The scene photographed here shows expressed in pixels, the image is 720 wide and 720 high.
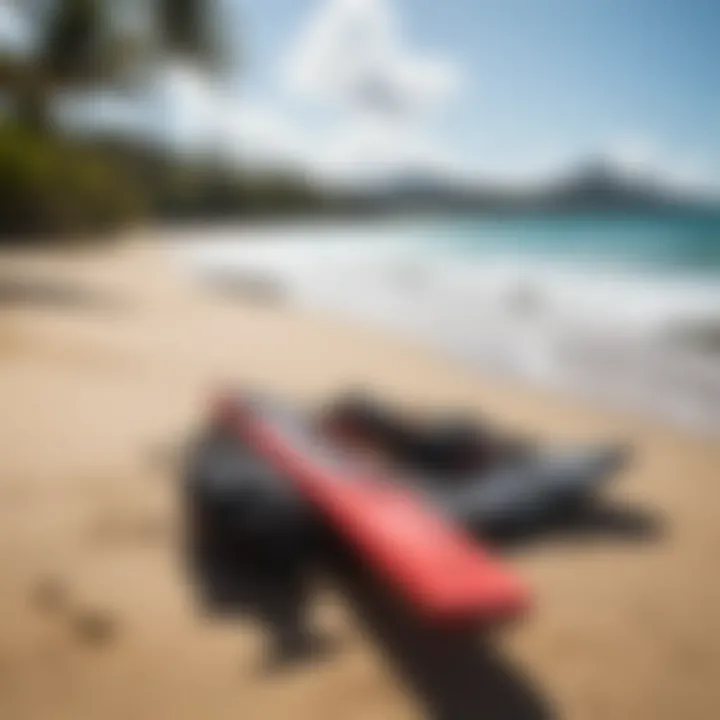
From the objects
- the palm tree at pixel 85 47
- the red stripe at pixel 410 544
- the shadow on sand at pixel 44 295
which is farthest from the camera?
the shadow on sand at pixel 44 295

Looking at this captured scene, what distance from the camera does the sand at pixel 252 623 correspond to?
996 millimetres

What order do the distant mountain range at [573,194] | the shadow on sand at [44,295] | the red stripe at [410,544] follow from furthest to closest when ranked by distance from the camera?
the shadow on sand at [44,295] → the distant mountain range at [573,194] → the red stripe at [410,544]

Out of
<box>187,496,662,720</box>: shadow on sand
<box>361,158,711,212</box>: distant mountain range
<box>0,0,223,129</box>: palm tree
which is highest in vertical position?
<box>0,0,223,129</box>: palm tree

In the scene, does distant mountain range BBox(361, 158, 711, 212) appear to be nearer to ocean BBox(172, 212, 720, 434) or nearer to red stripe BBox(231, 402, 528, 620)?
ocean BBox(172, 212, 720, 434)

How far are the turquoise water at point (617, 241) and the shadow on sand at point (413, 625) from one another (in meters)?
0.63

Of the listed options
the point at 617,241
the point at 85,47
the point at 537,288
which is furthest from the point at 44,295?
the point at 617,241

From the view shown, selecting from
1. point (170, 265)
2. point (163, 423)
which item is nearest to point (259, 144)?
point (163, 423)

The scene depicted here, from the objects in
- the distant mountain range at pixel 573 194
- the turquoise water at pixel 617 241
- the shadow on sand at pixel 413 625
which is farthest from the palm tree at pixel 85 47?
the shadow on sand at pixel 413 625

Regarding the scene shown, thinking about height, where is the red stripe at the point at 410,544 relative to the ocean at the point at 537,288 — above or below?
below

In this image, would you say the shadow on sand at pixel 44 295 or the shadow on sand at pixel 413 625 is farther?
the shadow on sand at pixel 44 295

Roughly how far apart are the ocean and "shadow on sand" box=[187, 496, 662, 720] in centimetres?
67

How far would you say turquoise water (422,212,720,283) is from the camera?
1557mm

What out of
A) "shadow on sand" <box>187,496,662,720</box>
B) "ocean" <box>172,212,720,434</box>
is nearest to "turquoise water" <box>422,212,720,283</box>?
"ocean" <box>172,212,720,434</box>

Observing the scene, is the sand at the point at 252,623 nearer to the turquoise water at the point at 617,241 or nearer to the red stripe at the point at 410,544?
the red stripe at the point at 410,544
